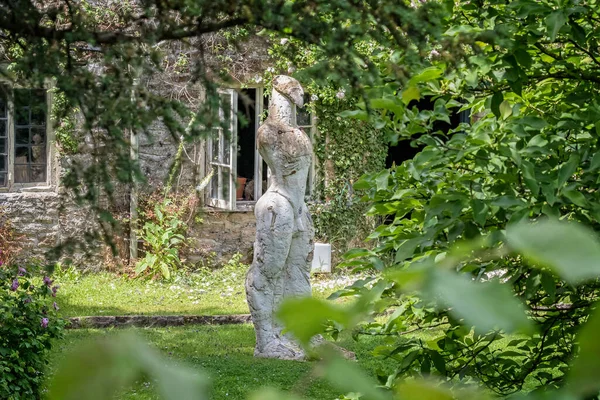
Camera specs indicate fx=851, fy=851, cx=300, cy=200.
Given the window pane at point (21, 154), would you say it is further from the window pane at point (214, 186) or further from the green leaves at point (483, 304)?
the green leaves at point (483, 304)

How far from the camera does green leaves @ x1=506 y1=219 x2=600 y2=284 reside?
1.06ft

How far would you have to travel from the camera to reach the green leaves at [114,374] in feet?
1.01

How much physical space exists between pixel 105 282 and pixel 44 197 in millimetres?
1468

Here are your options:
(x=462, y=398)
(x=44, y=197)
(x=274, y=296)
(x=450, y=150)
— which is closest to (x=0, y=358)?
(x=274, y=296)

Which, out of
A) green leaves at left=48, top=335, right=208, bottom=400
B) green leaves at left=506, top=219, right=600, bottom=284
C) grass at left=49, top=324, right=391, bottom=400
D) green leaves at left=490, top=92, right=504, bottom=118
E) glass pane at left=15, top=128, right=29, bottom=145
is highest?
green leaves at left=490, top=92, right=504, bottom=118

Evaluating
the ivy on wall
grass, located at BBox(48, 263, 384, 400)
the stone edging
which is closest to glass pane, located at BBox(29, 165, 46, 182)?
grass, located at BBox(48, 263, 384, 400)

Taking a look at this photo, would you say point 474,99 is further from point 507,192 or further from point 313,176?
point 313,176

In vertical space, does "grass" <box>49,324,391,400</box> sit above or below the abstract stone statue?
below

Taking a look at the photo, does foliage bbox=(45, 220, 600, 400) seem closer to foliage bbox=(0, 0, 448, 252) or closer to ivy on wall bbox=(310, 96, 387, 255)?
foliage bbox=(0, 0, 448, 252)

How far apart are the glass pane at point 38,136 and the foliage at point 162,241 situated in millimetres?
1813

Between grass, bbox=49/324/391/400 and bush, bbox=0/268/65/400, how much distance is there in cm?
52

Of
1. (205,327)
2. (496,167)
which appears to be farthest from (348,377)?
(205,327)

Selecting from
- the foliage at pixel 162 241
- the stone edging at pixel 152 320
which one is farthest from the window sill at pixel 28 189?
the stone edging at pixel 152 320

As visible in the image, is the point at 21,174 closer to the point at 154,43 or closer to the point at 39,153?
the point at 39,153
